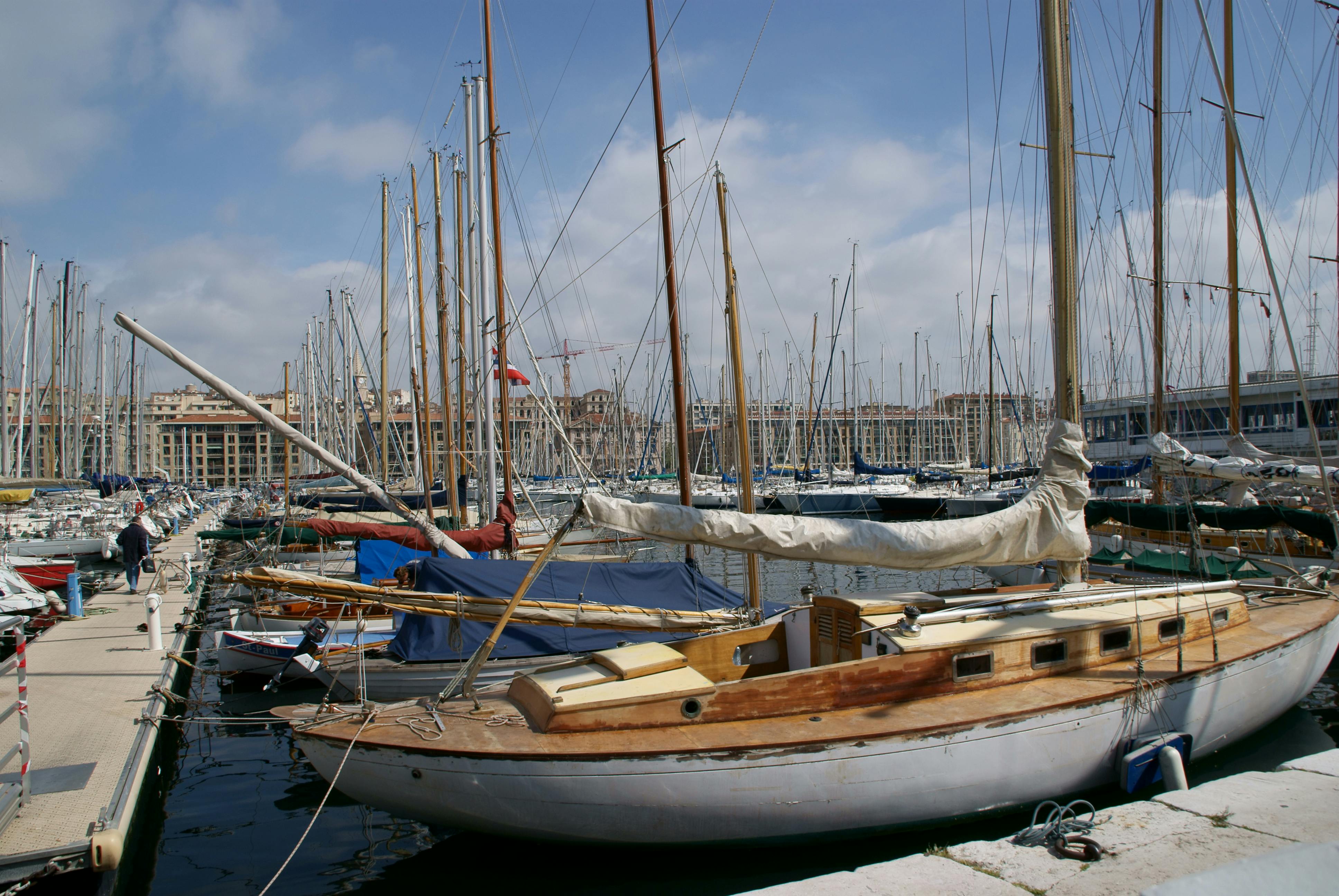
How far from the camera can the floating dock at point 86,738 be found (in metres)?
5.94

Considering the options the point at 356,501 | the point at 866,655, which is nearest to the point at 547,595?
the point at 866,655

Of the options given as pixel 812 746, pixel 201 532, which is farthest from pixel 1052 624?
pixel 201 532

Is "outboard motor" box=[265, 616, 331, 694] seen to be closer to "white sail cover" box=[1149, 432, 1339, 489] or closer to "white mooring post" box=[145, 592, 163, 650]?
"white mooring post" box=[145, 592, 163, 650]

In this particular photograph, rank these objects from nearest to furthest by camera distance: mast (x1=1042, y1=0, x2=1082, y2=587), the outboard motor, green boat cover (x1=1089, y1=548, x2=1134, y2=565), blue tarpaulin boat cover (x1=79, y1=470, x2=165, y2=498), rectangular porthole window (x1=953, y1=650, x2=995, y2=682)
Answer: rectangular porthole window (x1=953, y1=650, x2=995, y2=682) < mast (x1=1042, y1=0, x2=1082, y2=587) < the outboard motor < green boat cover (x1=1089, y1=548, x2=1134, y2=565) < blue tarpaulin boat cover (x1=79, y1=470, x2=165, y2=498)

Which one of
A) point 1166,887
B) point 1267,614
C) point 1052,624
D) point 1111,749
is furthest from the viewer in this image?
point 1267,614

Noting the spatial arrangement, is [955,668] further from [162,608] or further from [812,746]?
[162,608]

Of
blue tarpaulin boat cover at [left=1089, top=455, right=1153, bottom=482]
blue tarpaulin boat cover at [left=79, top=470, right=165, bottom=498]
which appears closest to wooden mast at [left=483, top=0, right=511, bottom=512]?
blue tarpaulin boat cover at [left=1089, top=455, right=1153, bottom=482]

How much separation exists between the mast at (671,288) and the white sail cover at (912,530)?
4659 mm

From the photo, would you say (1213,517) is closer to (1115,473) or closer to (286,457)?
(1115,473)

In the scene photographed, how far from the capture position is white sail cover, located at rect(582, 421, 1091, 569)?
7.23 m

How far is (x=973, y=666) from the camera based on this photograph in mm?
7535

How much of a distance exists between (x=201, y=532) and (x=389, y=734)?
17.2 metres

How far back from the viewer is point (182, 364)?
869 centimetres

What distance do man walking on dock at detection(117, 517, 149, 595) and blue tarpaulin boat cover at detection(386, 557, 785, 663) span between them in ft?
37.7
